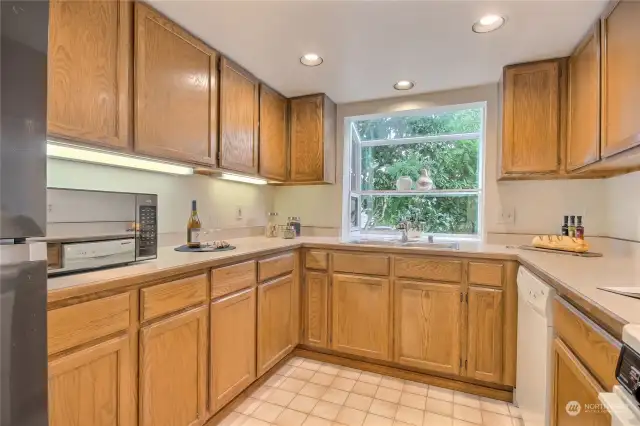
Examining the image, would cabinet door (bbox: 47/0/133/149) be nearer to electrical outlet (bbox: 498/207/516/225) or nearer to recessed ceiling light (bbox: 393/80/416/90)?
recessed ceiling light (bbox: 393/80/416/90)

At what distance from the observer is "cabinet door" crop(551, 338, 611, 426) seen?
90 cm

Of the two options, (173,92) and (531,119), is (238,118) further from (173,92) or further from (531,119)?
(531,119)

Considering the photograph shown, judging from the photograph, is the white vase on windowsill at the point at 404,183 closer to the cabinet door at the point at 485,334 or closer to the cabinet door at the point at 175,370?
the cabinet door at the point at 485,334

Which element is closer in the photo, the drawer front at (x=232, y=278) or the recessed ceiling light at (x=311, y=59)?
the drawer front at (x=232, y=278)

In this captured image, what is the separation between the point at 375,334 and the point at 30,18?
2.27 m

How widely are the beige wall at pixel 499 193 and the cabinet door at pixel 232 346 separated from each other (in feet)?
4.36

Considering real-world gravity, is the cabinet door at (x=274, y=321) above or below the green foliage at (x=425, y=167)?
below

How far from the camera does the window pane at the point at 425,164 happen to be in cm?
275

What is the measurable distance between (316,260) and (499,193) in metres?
1.51

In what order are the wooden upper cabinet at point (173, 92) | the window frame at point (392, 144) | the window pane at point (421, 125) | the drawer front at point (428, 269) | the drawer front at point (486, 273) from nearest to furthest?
the wooden upper cabinet at point (173, 92) < the drawer front at point (486, 273) < the drawer front at point (428, 269) < the window frame at point (392, 144) < the window pane at point (421, 125)

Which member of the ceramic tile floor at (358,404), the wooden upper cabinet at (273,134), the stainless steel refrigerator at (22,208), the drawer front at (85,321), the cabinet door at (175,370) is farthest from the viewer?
the wooden upper cabinet at (273,134)

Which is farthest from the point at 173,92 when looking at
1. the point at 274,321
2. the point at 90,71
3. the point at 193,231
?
the point at 274,321

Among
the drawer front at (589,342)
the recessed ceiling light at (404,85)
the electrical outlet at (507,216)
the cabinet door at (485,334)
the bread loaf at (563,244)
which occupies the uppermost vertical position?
the recessed ceiling light at (404,85)

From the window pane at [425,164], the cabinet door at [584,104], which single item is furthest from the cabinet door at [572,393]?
the window pane at [425,164]
